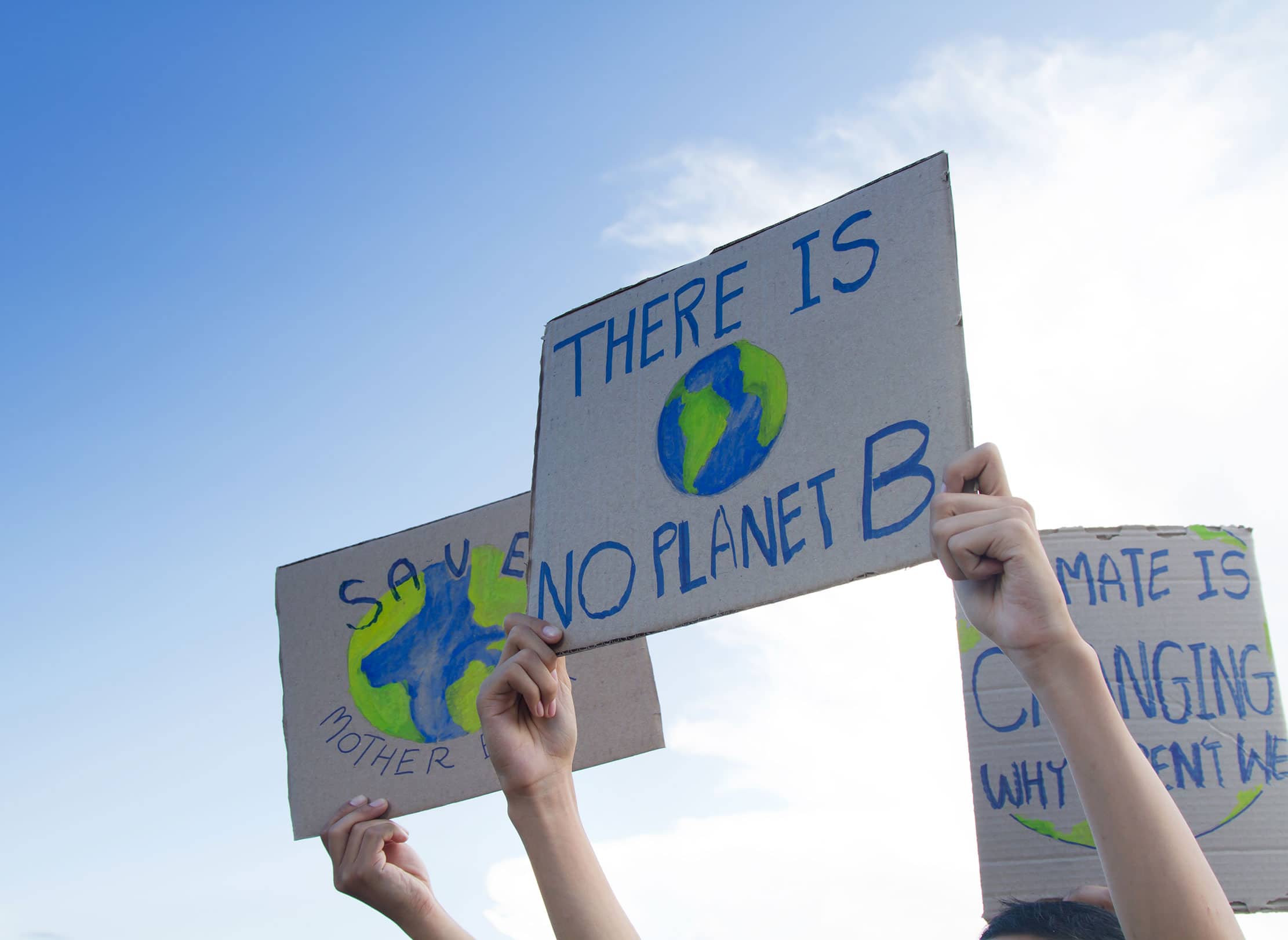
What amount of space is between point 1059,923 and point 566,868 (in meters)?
0.84

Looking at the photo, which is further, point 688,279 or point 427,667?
point 427,667

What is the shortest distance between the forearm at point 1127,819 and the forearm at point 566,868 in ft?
2.72

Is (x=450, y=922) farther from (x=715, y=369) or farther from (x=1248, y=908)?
(x=1248, y=908)

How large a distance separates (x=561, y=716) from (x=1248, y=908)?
5.59 feet

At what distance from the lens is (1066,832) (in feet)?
8.29

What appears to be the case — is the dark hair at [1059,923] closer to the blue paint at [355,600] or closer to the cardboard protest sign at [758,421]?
the cardboard protest sign at [758,421]

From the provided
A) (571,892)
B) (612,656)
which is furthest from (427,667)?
(571,892)

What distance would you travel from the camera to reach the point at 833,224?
2.04 m

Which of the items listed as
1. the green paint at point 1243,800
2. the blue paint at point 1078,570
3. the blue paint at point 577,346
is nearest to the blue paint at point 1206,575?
the blue paint at point 1078,570

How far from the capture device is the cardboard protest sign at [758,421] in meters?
1.77

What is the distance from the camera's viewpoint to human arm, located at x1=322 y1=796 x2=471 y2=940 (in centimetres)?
254

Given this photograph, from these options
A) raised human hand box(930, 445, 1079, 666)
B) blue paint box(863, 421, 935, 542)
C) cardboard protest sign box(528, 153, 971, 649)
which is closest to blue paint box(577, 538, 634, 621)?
cardboard protest sign box(528, 153, 971, 649)

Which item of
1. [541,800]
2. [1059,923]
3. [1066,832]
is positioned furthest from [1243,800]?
[541,800]

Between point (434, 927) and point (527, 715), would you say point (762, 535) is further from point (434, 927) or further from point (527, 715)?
point (434, 927)
